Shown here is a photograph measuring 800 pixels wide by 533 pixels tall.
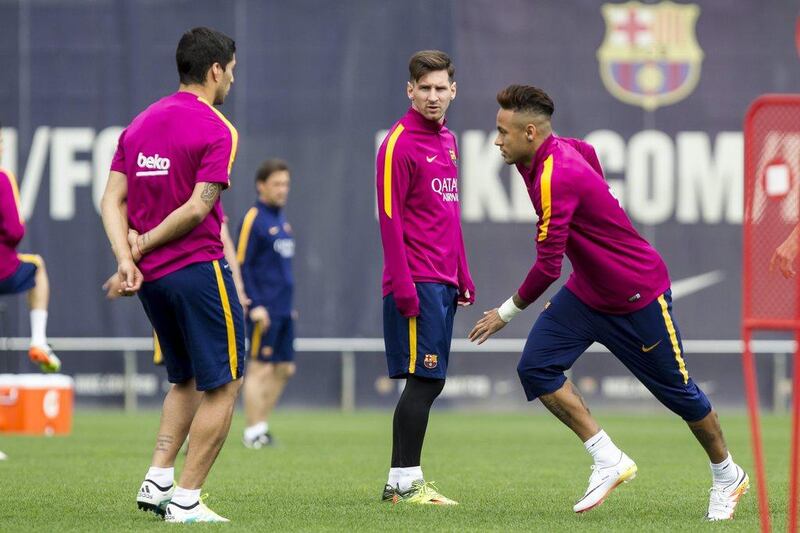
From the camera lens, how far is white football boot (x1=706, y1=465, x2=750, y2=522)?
630cm

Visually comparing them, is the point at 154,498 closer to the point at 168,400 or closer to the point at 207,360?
the point at 168,400

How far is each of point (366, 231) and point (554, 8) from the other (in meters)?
3.11

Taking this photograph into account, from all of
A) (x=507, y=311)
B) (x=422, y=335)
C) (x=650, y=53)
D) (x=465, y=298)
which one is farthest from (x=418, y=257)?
(x=650, y=53)

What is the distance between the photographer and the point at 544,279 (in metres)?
6.42

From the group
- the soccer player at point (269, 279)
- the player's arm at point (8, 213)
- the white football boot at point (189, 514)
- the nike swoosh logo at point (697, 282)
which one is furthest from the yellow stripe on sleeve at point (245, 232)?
the nike swoosh logo at point (697, 282)

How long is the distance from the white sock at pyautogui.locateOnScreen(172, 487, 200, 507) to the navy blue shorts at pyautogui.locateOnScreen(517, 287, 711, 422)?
1.65 m

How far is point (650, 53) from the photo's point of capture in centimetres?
1562

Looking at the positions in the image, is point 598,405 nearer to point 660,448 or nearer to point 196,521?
point 660,448

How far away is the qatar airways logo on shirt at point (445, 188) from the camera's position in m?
6.99

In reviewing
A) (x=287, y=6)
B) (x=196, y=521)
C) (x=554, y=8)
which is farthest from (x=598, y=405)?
(x=196, y=521)

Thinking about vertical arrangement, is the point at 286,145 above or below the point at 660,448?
above

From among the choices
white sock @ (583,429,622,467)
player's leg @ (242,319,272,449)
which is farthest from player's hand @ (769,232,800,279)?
player's leg @ (242,319,272,449)

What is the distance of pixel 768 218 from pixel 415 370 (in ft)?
8.42

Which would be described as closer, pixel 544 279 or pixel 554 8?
pixel 544 279
